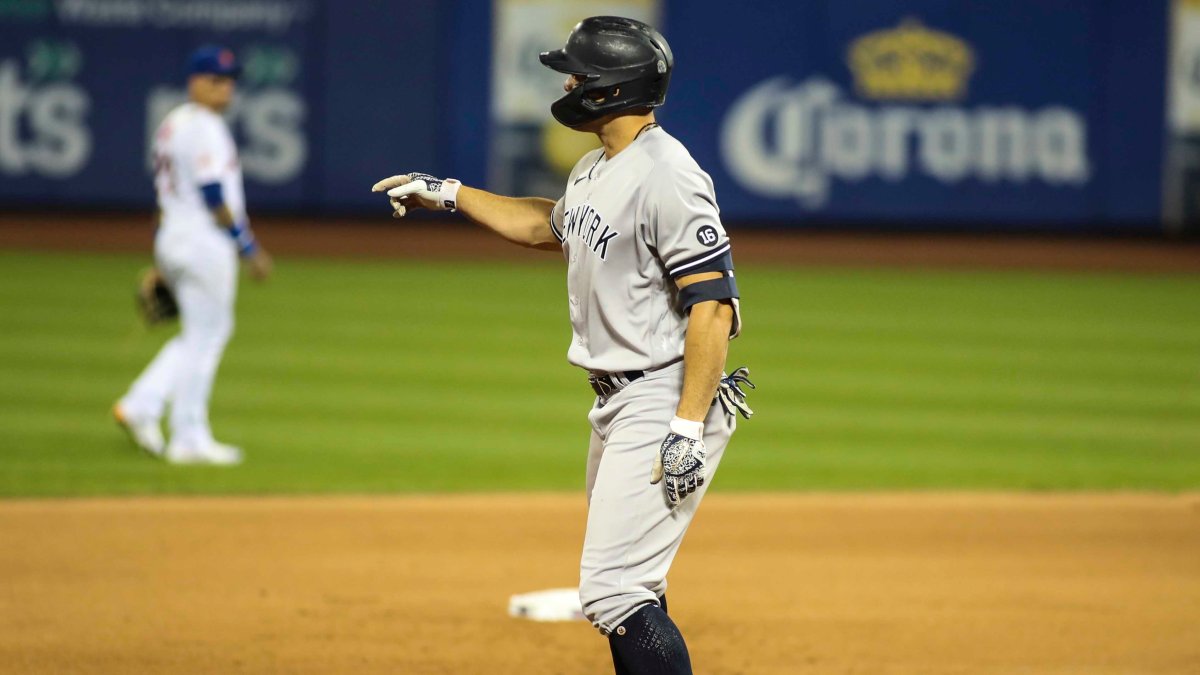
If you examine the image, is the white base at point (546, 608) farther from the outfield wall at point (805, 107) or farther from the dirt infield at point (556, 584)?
the outfield wall at point (805, 107)

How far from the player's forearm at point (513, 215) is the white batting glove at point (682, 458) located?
31.8 inches

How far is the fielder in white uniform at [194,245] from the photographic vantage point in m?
7.57

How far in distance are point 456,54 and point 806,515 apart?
13501 millimetres

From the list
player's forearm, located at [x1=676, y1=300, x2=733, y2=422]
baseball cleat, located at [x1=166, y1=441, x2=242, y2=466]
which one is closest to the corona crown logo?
baseball cleat, located at [x1=166, y1=441, x2=242, y2=466]

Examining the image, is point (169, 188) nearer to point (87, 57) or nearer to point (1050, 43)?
point (87, 57)

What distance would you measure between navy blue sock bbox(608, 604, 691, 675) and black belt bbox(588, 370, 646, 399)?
1.77 ft

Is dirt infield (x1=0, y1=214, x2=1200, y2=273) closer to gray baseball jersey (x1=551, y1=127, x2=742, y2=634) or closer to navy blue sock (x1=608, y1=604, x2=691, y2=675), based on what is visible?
gray baseball jersey (x1=551, y1=127, x2=742, y2=634)

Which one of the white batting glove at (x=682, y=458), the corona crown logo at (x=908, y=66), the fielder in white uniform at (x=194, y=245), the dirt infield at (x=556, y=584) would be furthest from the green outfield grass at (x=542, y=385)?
the corona crown logo at (x=908, y=66)

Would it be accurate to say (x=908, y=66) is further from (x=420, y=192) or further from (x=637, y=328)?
(x=637, y=328)

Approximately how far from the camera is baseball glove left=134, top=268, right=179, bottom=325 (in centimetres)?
816

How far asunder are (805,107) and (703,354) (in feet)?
53.9

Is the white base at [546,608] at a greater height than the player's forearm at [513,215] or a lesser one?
lesser

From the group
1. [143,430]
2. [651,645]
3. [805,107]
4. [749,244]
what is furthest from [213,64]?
[805,107]

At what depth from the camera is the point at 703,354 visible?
3.56 metres
